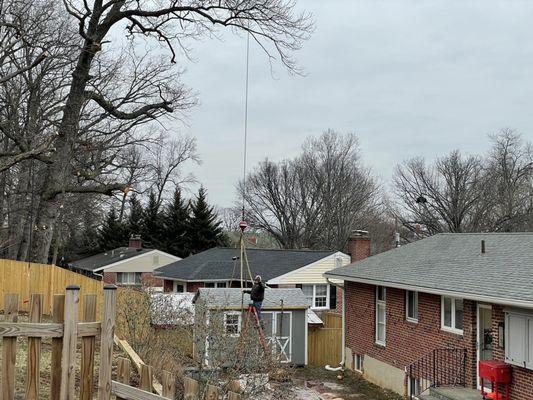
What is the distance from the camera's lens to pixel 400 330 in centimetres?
1831

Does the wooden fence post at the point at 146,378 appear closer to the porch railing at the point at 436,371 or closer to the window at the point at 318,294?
the porch railing at the point at 436,371

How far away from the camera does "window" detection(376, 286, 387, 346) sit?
19.7 meters

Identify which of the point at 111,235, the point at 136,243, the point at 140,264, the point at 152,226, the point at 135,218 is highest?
the point at 135,218

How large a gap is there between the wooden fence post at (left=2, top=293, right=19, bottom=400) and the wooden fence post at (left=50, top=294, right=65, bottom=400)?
0.29m

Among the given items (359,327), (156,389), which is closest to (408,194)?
(359,327)

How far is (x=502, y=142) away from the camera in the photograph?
5062 centimetres

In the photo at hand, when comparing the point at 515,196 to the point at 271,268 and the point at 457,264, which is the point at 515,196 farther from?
the point at 457,264

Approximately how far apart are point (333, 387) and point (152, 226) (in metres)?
37.4

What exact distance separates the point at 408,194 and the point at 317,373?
33329 millimetres

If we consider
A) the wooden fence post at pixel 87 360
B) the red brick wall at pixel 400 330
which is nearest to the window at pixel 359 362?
A: the red brick wall at pixel 400 330

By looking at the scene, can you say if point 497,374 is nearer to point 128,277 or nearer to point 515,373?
point 515,373

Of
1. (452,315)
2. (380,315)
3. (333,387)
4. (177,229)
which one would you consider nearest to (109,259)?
(177,229)

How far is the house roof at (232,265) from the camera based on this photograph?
30984 mm

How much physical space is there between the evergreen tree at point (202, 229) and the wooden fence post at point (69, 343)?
4771cm
